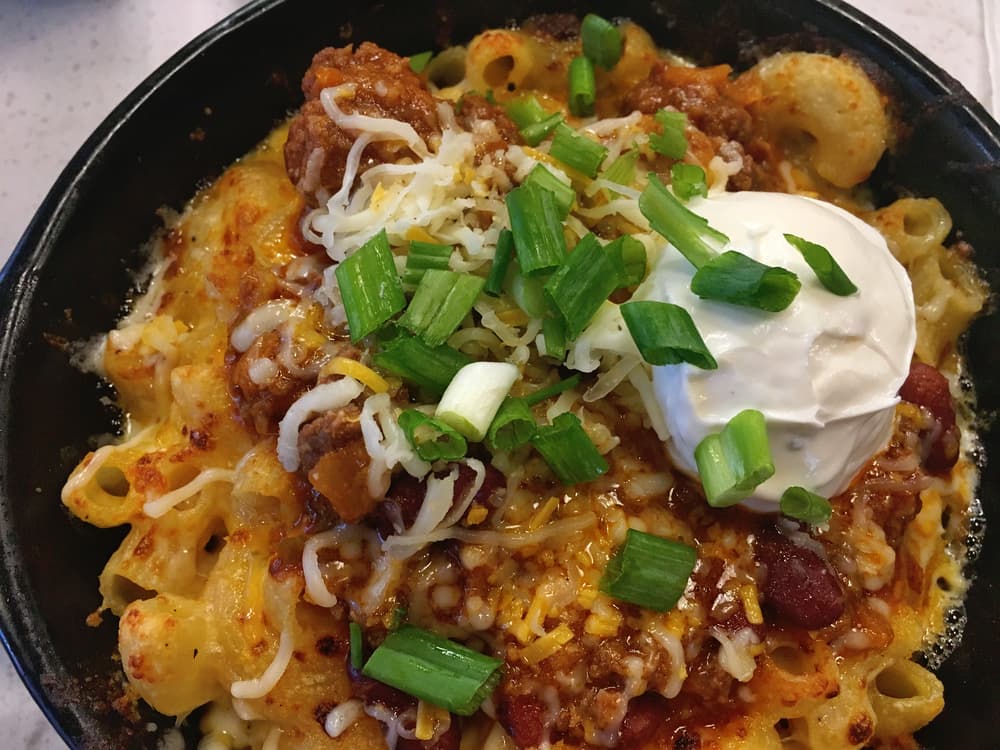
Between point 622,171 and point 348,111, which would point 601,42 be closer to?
point 622,171

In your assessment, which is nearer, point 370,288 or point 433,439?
point 433,439

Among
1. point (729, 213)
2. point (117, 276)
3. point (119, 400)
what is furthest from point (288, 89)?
point (729, 213)

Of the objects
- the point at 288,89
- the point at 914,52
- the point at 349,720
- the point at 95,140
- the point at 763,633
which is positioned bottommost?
the point at 763,633

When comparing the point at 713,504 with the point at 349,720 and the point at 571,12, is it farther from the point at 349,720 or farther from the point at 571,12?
the point at 571,12

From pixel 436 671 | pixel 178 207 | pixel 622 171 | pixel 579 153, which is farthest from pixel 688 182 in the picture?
pixel 178 207

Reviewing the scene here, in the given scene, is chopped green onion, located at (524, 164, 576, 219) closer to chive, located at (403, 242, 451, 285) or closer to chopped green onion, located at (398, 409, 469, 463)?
chive, located at (403, 242, 451, 285)

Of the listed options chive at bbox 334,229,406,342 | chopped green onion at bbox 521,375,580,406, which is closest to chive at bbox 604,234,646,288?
chopped green onion at bbox 521,375,580,406
